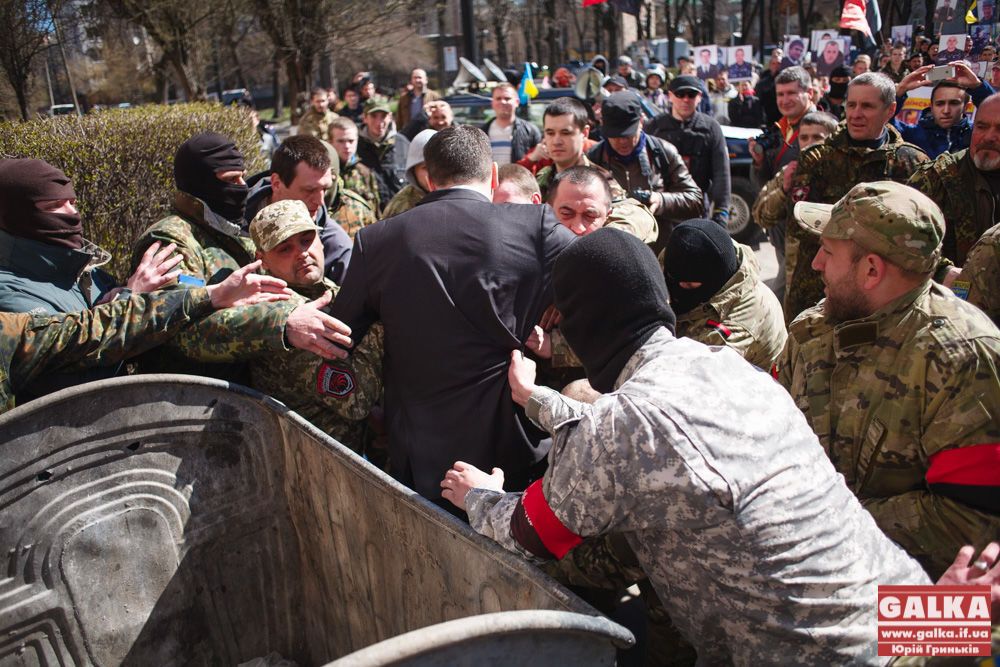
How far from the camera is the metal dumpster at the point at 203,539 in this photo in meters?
2.30

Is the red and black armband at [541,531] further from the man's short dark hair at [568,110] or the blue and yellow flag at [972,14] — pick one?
the blue and yellow flag at [972,14]

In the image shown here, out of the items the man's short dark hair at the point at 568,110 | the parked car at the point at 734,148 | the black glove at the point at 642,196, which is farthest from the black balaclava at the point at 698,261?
the parked car at the point at 734,148

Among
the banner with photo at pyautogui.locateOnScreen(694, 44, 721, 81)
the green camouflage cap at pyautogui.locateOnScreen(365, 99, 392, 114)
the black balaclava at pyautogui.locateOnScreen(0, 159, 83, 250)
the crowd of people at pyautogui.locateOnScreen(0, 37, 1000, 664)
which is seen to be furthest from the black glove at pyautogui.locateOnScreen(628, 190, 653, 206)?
the banner with photo at pyautogui.locateOnScreen(694, 44, 721, 81)

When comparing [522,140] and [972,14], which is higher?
[972,14]

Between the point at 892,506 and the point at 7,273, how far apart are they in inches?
116

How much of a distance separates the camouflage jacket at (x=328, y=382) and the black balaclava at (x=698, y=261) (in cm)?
109

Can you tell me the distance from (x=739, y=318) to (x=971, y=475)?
103 centimetres

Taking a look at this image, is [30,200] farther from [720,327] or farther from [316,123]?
[316,123]

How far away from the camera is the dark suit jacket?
2613 millimetres

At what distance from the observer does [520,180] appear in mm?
3932

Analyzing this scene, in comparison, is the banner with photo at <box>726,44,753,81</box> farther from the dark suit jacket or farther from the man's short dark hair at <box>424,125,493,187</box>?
the dark suit jacket

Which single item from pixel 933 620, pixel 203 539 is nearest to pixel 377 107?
pixel 203 539

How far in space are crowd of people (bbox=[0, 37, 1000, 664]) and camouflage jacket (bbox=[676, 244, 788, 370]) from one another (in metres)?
0.01

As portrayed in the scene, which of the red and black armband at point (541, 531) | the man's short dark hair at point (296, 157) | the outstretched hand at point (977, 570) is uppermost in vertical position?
the man's short dark hair at point (296, 157)
